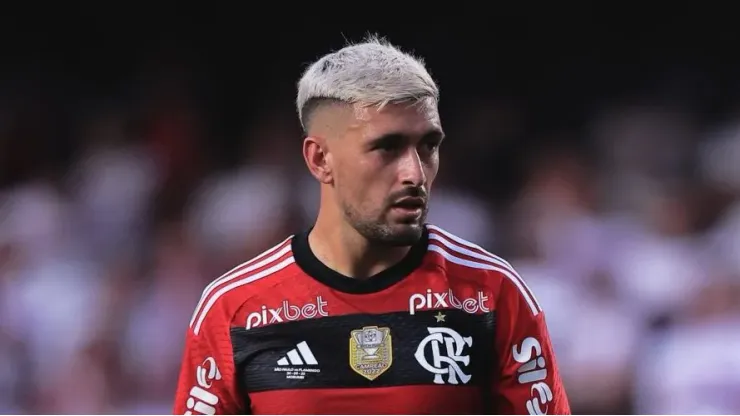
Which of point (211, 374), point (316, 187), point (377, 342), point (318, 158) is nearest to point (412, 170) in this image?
point (318, 158)

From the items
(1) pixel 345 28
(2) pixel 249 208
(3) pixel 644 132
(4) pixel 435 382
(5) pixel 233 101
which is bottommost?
(4) pixel 435 382

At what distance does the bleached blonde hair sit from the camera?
2.34 metres

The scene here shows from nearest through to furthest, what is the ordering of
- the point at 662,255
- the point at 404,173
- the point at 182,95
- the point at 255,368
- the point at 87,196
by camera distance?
Answer: 1. the point at 404,173
2. the point at 255,368
3. the point at 662,255
4. the point at 87,196
5. the point at 182,95

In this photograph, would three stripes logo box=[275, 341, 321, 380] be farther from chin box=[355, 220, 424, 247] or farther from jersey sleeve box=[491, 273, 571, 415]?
jersey sleeve box=[491, 273, 571, 415]

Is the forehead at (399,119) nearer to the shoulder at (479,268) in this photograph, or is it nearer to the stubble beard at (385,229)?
the stubble beard at (385,229)

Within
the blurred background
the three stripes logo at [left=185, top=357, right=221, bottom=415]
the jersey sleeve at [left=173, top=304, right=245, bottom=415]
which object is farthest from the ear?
the blurred background

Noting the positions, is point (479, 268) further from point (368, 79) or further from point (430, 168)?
point (368, 79)

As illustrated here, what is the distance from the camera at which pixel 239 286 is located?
257cm

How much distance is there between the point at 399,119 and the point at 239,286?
62cm

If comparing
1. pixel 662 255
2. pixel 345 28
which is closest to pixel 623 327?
pixel 662 255

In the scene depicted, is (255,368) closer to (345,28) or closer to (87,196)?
(87,196)

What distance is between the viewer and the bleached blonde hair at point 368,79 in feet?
7.69

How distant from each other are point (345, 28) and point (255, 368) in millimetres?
4454

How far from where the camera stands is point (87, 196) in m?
5.96
